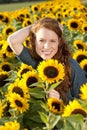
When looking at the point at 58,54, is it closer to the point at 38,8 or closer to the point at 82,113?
the point at 82,113

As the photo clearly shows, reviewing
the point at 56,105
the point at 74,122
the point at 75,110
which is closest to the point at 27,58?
the point at 56,105

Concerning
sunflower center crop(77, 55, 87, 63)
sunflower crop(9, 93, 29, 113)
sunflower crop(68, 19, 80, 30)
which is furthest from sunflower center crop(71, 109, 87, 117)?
sunflower crop(68, 19, 80, 30)

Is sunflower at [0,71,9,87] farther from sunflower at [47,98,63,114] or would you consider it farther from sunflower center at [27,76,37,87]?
sunflower at [47,98,63,114]

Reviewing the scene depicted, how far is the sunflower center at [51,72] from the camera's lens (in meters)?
3.63

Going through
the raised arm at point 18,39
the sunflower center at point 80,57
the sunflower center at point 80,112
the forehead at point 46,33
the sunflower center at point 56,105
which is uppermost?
the forehead at point 46,33

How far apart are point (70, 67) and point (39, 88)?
720 mm

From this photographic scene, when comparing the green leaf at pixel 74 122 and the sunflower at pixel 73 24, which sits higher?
the green leaf at pixel 74 122

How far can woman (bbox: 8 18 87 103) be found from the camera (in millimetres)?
4031

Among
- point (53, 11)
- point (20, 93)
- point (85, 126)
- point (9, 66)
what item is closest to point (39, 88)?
point (20, 93)

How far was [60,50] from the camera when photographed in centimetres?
430

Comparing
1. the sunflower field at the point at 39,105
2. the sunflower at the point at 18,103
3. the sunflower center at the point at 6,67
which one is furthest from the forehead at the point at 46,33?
the sunflower center at the point at 6,67

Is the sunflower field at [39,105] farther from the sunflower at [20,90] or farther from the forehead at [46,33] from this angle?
the forehead at [46,33]

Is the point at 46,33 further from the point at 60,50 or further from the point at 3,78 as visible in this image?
the point at 3,78

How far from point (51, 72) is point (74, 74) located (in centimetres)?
82
